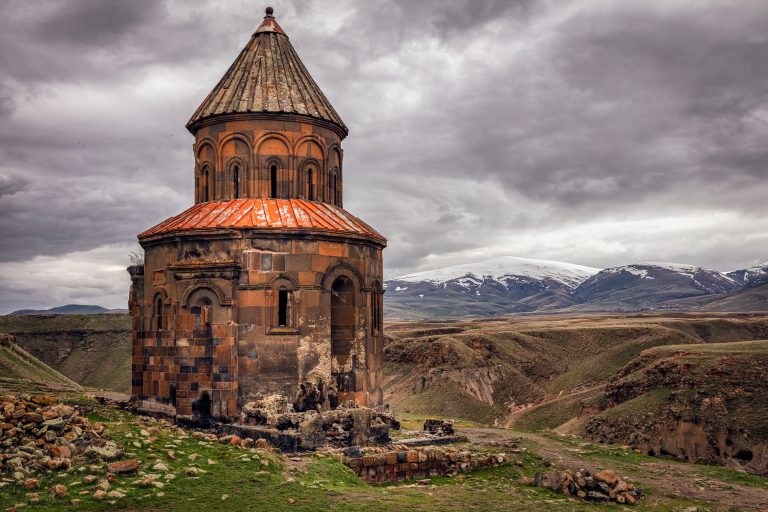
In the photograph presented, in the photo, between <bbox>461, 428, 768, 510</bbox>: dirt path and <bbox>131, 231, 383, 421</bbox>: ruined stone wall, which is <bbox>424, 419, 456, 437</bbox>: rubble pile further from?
<bbox>131, 231, 383, 421</bbox>: ruined stone wall

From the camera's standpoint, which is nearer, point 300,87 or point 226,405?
point 226,405

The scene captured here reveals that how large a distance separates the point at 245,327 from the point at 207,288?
1.45 m

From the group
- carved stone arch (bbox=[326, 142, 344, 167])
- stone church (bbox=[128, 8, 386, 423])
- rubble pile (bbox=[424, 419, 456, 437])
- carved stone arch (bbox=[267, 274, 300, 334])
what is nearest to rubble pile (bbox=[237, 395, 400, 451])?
stone church (bbox=[128, 8, 386, 423])

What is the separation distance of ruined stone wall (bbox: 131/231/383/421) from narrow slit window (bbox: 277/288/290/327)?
0.38 feet

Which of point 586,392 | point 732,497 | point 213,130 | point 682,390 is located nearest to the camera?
point 732,497

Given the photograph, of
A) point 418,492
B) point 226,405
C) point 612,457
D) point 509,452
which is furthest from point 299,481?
point 612,457

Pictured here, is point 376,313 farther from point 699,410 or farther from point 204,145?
point 699,410

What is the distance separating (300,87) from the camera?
22422 millimetres

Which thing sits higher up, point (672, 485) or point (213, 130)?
point (213, 130)

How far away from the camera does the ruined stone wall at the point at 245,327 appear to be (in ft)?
62.9

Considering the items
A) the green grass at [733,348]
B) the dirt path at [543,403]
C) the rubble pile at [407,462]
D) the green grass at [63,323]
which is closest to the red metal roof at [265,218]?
the rubble pile at [407,462]

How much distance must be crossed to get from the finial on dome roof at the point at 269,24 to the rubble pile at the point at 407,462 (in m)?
13.6

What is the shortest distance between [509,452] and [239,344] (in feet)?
24.3

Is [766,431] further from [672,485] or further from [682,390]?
[672,485]
